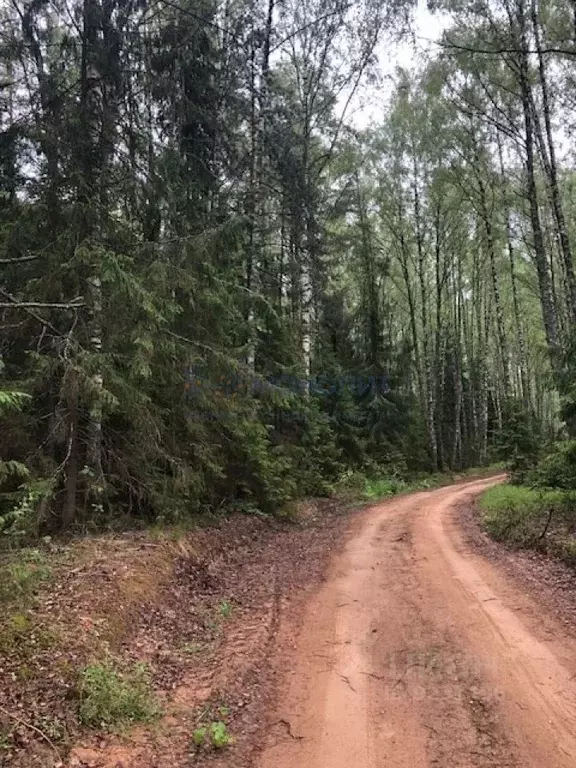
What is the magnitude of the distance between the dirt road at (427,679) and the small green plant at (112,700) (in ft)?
3.48

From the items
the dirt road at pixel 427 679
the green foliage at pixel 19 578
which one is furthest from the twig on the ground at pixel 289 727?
the green foliage at pixel 19 578

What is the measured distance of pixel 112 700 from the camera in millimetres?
4254

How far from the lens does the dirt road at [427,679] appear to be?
379cm

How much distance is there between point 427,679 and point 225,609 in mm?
2731

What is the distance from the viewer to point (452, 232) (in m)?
25.3

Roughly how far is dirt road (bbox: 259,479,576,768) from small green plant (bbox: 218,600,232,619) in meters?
0.95

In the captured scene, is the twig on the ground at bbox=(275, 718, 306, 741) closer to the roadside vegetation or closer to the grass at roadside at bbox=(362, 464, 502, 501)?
the roadside vegetation

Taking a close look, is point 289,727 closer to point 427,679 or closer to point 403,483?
point 427,679

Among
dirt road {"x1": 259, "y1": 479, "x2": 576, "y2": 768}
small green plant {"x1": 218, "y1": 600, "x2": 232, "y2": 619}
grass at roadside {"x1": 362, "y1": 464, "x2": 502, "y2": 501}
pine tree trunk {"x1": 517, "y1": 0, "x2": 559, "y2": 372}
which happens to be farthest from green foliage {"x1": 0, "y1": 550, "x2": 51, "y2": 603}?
grass at roadside {"x1": 362, "y1": 464, "x2": 502, "y2": 501}

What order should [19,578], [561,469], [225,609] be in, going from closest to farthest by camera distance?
[19,578] → [225,609] → [561,469]

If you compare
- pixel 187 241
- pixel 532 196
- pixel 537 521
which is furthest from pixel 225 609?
pixel 532 196

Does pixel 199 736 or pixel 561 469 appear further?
pixel 561 469

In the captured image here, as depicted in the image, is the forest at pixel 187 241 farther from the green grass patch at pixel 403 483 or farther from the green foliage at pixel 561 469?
the green grass patch at pixel 403 483

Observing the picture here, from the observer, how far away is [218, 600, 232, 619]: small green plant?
6.60 meters
